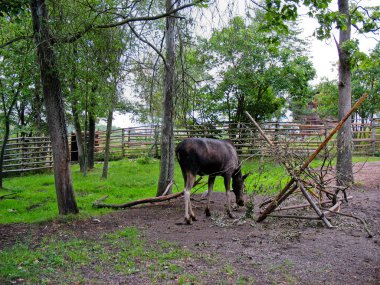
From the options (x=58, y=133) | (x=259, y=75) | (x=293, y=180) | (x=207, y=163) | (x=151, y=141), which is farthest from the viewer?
(x=151, y=141)

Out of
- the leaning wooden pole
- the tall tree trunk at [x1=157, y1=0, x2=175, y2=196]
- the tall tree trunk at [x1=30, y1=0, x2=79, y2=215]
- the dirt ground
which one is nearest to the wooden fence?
the tall tree trunk at [x1=157, y1=0, x2=175, y2=196]

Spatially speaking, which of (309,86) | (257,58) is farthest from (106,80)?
(309,86)

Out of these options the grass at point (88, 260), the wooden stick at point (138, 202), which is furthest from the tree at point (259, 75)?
the grass at point (88, 260)

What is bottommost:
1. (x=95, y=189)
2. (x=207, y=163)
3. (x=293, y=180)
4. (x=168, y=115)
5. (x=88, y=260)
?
(x=88, y=260)

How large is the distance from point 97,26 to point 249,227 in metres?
4.53

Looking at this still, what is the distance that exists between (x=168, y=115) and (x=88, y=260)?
4.89 metres

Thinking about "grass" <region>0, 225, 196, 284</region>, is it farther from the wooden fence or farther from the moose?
the wooden fence

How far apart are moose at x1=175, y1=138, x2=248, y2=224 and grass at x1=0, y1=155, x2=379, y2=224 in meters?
0.47

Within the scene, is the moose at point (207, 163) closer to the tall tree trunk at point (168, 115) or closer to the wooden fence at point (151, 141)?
the tall tree trunk at point (168, 115)

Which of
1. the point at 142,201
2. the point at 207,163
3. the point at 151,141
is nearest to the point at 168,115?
the point at 207,163

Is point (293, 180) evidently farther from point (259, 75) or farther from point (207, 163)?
point (259, 75)

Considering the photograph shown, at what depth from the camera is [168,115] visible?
9.47 m

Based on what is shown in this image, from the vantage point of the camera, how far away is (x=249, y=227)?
7.04 meters

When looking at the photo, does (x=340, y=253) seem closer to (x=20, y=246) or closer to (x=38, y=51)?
(x=20, y=246)
